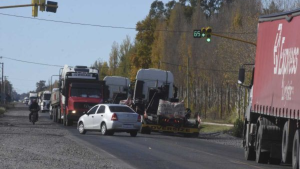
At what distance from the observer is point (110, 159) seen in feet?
66.2

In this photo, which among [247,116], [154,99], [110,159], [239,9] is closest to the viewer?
[110,159]

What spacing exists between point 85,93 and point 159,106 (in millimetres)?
7761

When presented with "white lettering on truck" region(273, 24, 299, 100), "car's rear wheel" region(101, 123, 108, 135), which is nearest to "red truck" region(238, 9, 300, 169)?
"white lettering on truck" region(273, 24, 299, 100)

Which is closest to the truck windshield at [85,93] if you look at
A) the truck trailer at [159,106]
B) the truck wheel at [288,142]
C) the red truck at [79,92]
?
the red truck at [79,92]

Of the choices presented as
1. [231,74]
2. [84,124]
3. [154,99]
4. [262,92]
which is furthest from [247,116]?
[231,74]

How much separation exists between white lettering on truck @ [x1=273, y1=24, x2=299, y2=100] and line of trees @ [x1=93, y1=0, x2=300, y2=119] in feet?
127

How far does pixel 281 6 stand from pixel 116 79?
1453 cm

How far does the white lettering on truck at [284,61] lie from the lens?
1747cm

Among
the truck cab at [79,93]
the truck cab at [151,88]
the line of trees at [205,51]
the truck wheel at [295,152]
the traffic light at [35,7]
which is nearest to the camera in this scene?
the truck wheel at [295,152]

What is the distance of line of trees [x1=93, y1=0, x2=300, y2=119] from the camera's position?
216 ft

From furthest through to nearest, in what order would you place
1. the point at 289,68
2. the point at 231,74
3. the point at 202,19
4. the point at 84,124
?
the point at 202,19 → the point at 231,74 → the point at 84,124 → the point at 289,68

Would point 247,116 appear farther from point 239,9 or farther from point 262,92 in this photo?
point 239,9

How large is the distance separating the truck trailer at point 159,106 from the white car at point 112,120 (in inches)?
157

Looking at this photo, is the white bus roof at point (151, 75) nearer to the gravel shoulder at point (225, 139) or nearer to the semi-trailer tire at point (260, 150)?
the gravel shoulder at point (225, 139)
